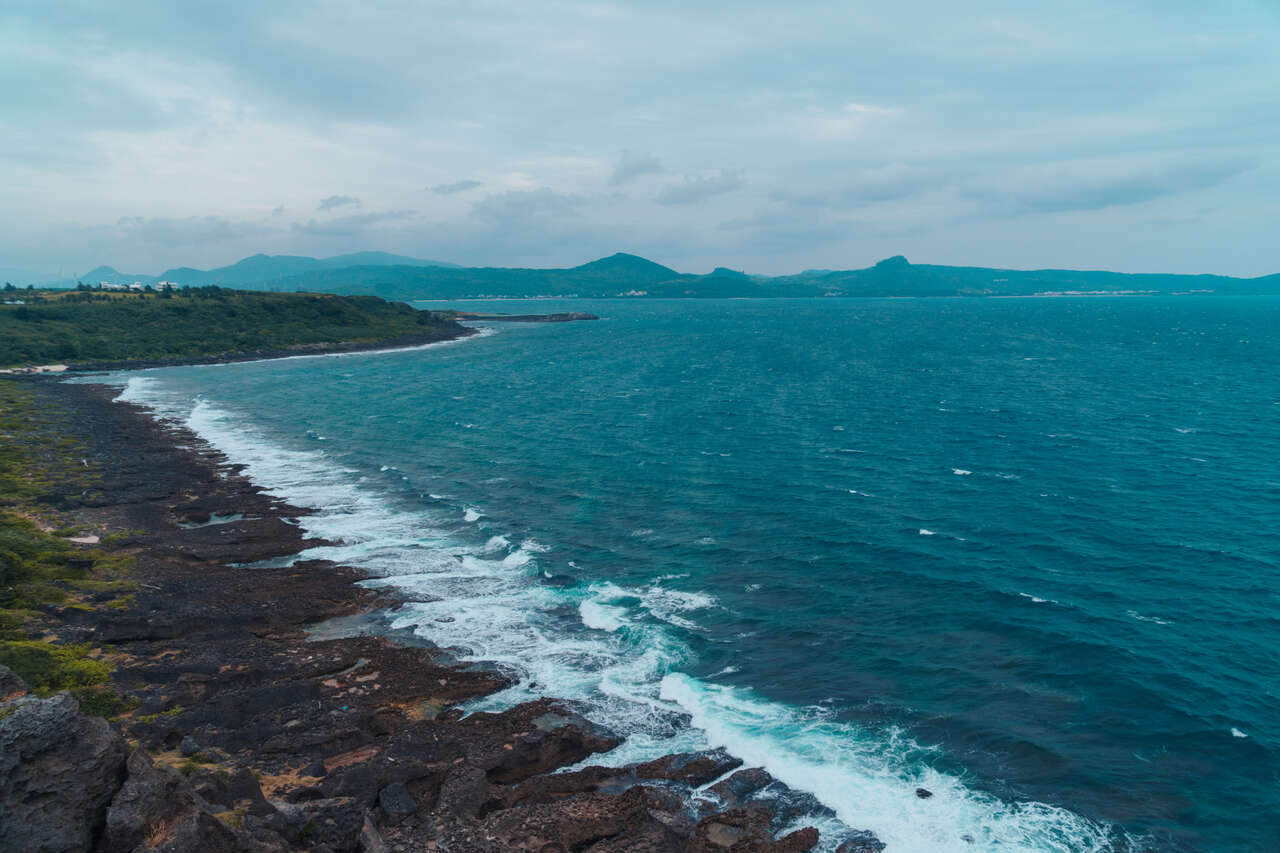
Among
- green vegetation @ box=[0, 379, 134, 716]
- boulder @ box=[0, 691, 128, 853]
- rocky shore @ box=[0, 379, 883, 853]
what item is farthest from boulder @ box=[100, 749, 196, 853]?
green vegetation @ box=[0, 379, 134, 716]

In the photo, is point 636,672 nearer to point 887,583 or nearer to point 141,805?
point 887,583

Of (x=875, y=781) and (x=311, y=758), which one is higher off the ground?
(x=311, y=758)

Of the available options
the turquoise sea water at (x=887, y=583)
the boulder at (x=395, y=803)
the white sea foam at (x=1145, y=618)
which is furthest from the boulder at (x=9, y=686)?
the white sea foam at (x=1145, y=618)

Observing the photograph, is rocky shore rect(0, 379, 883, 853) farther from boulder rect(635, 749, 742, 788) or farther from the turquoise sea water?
the turquoise sea water

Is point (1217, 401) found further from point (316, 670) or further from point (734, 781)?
point (316, 670)

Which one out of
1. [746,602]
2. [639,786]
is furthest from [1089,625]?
[639,786]

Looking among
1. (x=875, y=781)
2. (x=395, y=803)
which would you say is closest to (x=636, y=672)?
(x=875, y=781)
